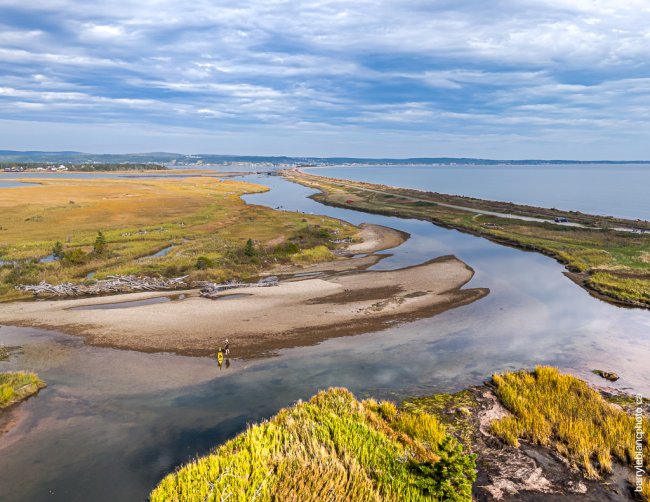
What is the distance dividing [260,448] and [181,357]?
12791mm

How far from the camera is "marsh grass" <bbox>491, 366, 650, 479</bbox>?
650 inches

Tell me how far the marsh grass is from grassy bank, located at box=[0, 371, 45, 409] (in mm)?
23942

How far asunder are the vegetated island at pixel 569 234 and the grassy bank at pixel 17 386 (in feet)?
152

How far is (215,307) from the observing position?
34188 millimetres

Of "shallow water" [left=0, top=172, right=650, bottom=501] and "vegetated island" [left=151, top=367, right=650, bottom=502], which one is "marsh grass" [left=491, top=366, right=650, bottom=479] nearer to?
"vegetated island" [left=151, top=367, right=650, bottom=502]

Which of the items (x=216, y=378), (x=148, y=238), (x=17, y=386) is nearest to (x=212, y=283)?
(x=216, y=378)

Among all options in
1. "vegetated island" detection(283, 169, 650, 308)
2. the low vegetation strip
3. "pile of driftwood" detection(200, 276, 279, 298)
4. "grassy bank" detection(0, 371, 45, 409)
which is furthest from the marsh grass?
"pile of driftwood" detection(200, 276, 279, 298)

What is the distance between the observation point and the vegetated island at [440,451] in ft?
44.4

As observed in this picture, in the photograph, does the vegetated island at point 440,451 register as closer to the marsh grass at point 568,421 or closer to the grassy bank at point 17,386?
the marsh grass at point 568,421

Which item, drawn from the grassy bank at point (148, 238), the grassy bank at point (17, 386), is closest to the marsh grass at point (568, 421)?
the grassy bank at point (17, 386)

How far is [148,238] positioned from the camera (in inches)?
2404

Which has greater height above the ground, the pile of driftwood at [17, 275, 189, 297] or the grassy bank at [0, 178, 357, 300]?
the grassy bank at [0, 178, 357, 300]

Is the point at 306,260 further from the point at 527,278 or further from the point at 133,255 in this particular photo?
the point at 527,278

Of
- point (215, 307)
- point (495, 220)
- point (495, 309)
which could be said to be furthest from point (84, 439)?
point (495, 220)
